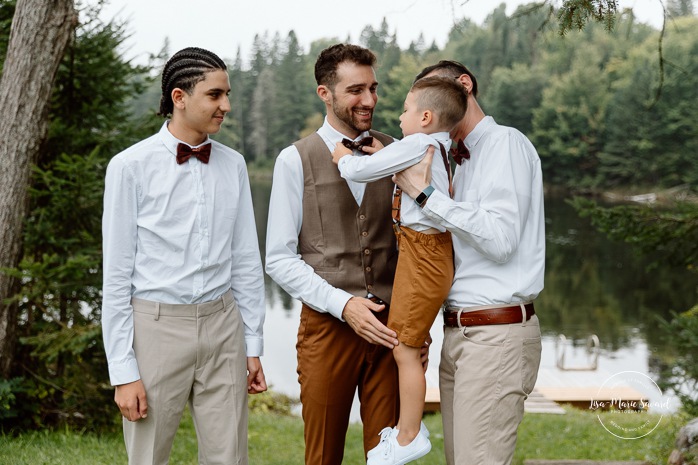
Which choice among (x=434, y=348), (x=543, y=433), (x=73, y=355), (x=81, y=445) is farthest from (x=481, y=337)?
(x=434, y=348)

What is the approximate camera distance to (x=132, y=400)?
238 cm

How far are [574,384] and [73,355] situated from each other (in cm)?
879

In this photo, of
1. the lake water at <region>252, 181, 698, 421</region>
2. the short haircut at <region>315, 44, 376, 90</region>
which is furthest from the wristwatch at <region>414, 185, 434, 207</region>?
the lake water at <region>252, 181, 698, 421</region>

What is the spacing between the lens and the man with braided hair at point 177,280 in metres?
2.41

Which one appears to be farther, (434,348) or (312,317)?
(434,348)

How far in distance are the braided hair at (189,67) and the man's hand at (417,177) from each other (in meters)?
0.69

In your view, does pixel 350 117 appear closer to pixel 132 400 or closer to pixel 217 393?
pixel 217 393

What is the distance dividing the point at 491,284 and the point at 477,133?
1.69 ft

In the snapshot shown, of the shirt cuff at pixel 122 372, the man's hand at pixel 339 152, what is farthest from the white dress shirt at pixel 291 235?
the shirt cuff at pixel 122 372

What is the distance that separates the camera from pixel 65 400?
5473 mm

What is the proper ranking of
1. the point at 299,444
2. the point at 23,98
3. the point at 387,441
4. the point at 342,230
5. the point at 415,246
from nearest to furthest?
1. the point at 415,246
2. the point at 387,441
3. the point at 342,230
4. the point at 23,98
5. the point at 299,444

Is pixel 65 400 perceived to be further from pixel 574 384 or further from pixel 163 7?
pixel 163 7

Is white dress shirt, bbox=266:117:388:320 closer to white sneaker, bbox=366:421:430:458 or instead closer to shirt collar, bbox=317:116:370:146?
shirt collar, bbox=317:116:370:146

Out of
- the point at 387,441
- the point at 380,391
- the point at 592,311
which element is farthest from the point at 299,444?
the point at 592,311
